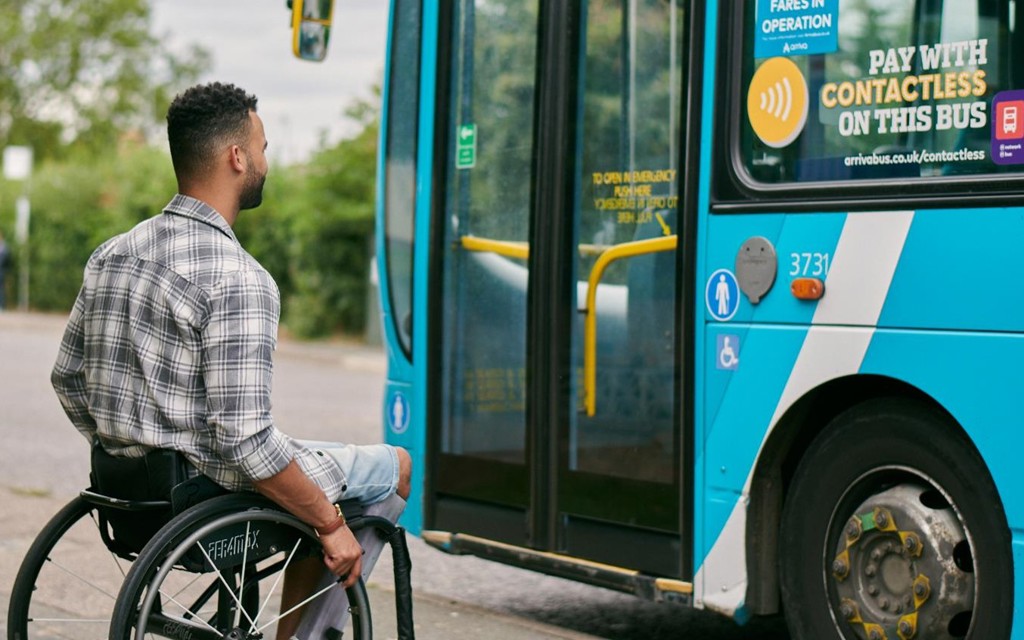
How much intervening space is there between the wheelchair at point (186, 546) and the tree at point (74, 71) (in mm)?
50030

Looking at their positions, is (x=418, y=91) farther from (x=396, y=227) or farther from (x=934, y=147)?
(x=934, y=147)

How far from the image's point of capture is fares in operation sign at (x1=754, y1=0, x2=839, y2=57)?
4.67 metres

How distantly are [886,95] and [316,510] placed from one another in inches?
80.7

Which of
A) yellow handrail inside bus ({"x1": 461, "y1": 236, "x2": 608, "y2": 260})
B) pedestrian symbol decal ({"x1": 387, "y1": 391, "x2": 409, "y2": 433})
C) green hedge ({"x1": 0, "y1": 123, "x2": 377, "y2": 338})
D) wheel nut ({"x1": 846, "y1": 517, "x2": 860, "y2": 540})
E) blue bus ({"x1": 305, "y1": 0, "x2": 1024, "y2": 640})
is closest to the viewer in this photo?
blue bus ({"x1": 305, "y1": 0, "x2": 1024, "y2": 640})

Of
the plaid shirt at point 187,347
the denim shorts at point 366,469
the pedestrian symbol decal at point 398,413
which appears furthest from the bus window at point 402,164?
the plaid shirt at point 187,347

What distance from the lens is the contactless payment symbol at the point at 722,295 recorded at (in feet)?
15.9

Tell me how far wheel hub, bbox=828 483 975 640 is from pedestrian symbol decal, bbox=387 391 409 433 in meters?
2.17

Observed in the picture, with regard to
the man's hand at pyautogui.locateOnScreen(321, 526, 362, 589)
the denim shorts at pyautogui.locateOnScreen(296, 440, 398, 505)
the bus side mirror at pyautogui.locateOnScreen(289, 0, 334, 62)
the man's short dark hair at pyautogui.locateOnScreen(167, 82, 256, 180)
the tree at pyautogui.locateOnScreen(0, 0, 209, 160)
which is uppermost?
the tree at pyautogui.locateOnScreen(0, 0, 209, 160)

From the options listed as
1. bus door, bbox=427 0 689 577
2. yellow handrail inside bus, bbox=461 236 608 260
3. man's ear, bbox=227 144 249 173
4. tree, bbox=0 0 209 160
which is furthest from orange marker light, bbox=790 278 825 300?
tree, bbox=0 0 209 160

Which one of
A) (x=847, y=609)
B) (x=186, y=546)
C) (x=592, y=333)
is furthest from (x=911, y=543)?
(x=186, y=546)

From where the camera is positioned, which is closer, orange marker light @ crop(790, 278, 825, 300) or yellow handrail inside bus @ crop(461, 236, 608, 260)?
orange marker light @ crop(790, 278, 825, 300)

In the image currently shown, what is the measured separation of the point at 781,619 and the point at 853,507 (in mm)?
1742

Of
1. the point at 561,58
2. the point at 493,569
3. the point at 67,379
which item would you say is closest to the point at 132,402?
the point at 67,379

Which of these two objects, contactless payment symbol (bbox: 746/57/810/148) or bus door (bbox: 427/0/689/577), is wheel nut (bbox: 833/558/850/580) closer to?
bus door (bbox: 427/0/689/577)
